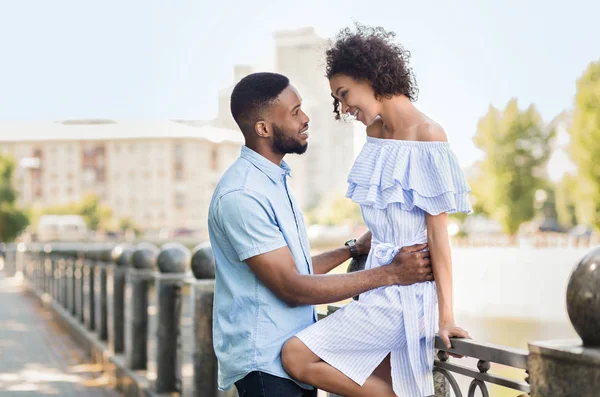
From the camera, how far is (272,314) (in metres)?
2.80

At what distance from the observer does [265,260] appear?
2.72 meters

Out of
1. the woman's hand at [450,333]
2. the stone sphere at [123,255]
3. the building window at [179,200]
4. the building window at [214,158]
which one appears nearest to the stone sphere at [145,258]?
the stone sphere at [123,255]

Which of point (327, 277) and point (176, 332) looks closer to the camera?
point (327, 277)

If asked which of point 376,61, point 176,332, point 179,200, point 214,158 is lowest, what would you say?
point 179,200

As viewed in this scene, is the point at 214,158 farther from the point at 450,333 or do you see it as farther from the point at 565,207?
the point at 450,333

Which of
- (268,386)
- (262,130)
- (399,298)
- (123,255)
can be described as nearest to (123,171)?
(123,255)

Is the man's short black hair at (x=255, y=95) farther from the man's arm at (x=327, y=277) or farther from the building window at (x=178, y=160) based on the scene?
the building window at (x=178, y=160)

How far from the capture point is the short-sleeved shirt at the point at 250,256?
275 centimetres

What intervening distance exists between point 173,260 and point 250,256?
3.36 meters

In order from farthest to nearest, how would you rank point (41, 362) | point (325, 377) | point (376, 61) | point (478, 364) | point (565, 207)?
point (565, 207) → point (41, 362) → point (376, 61) → point (325, 377) → point (478, 364)

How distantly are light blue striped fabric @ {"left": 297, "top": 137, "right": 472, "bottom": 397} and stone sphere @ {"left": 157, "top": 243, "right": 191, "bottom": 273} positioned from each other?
3361 mm

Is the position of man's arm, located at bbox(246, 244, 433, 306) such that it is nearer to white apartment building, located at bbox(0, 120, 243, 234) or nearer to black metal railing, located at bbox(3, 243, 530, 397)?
black metal railing, located at bbox(3, 243, 530, 397)

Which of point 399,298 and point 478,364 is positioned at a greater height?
point 399,298

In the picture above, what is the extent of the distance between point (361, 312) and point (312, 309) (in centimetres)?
31
